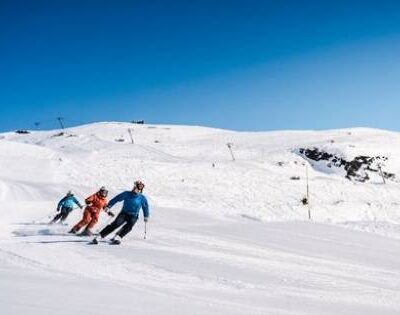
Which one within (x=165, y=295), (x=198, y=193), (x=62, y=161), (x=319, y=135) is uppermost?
(x=319, y=135)

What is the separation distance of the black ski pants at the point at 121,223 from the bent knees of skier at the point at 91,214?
3.73 feet

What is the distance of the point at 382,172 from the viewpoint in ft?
151

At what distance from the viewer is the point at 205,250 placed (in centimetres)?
1266

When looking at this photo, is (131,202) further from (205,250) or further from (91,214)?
(205,250)

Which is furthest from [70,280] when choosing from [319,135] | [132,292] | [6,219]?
[319,135]

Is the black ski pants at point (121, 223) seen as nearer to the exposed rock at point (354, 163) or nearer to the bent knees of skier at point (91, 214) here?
the bent knees of skier at point (91, 214)

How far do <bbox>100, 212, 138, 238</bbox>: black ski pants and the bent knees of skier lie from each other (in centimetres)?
114

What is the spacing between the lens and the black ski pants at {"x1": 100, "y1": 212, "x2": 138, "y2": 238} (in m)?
13.6

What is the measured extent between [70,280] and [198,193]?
27.0 metres

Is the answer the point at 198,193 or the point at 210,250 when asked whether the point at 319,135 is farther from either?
the point at 210,250

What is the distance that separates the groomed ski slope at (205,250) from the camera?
7.11m

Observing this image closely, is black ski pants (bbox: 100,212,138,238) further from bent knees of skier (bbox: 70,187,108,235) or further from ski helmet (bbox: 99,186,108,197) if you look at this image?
ski helmet (bbox: 99,186,108,197)

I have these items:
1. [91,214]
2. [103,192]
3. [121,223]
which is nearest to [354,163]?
[103,192]

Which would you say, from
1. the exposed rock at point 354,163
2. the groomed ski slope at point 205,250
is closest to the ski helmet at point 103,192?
the groomed ski slope at point 205,250
